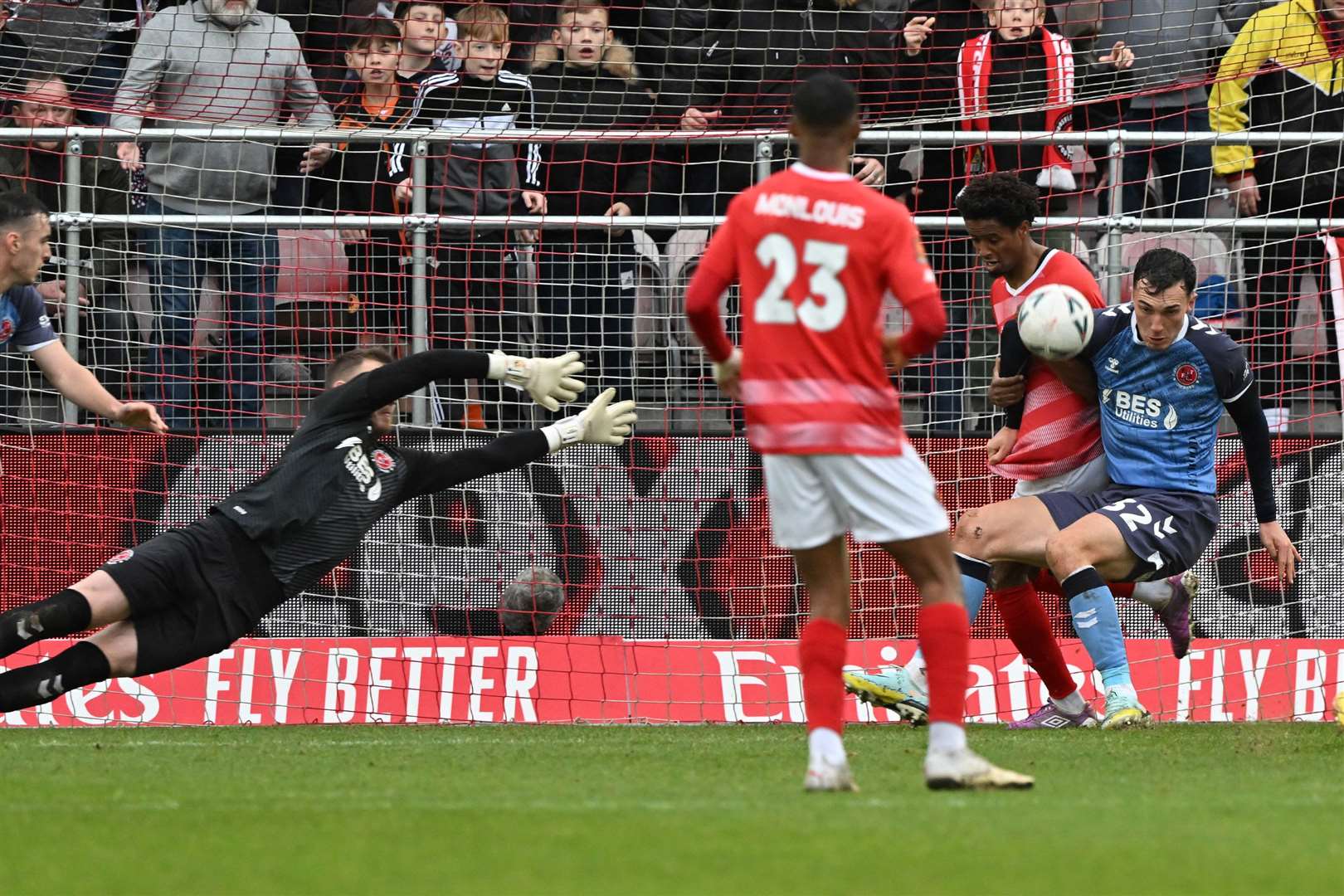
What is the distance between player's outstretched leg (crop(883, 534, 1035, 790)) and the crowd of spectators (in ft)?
15.7

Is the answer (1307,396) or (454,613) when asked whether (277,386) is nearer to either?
(454,613)

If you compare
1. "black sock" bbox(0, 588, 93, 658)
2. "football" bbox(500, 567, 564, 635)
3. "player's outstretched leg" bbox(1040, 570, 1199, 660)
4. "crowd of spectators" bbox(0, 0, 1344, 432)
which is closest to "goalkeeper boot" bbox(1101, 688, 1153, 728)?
"player's outstretched leg" bbox(1040, 570, 1199, 660)

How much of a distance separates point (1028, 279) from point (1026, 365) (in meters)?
0.38

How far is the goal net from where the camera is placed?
983cm

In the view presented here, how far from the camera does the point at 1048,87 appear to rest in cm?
1023

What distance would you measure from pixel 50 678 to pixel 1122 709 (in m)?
4.49

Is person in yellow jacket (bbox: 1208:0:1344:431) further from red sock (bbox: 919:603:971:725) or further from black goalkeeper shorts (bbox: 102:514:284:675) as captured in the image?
black goalkeeper shorts (bbox: 102:514:284:675)

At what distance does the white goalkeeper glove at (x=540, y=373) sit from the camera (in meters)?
7.52

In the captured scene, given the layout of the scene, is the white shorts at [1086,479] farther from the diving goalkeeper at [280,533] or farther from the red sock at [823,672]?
the red sock at [823,672]

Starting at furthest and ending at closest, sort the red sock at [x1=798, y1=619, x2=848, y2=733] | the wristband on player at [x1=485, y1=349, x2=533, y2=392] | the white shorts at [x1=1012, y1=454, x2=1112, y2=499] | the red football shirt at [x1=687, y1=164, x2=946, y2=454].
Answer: the white shorts at [x1=1012, y1=454, x2=1112, y2=499], the wristband on player at [x1=485, y1=349, x2=533, y2=392], the red sock at [x1=798, y1=619, x2=848, y2=733], the red football shirt at [x1=687, y1=164, x2=946, y2=454]

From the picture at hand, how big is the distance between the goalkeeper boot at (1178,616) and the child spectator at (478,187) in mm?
3714

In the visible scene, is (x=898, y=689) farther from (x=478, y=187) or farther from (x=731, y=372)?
(x=478, y=187)

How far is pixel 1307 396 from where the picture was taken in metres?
10.6

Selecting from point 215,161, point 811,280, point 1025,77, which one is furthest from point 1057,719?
point 215,161
